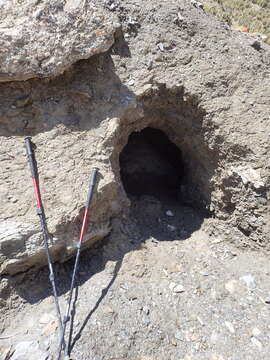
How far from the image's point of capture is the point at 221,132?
361cm

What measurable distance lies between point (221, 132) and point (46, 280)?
2676 mm

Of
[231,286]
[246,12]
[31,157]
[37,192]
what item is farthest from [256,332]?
A: [246,12]

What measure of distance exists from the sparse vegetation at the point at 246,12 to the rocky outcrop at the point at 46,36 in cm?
661

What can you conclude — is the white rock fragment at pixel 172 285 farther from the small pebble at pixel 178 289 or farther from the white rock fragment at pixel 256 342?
the white rock fragment at pixel 256 342

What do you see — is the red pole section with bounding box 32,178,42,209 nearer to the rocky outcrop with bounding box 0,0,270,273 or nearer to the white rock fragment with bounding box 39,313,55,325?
the rocky outcrop with bounding box 0,0,270,273

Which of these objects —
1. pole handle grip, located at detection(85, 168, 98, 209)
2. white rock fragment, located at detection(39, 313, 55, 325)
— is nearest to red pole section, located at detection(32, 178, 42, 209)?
pole handle grip, located at detection(85, 168, 98, 209)

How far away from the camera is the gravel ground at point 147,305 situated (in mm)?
2518

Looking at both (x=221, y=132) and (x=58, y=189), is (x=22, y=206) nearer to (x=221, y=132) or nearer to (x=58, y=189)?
(x=58, y=189)

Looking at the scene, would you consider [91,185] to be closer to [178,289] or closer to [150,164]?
[178,289]

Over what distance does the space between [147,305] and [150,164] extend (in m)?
3.26

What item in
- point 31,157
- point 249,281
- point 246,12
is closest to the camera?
point 31,157

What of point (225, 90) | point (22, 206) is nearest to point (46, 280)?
point (22, 206)

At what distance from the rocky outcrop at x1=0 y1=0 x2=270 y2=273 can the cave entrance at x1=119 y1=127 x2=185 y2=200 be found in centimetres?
87

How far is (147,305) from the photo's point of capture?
2.80 meters
